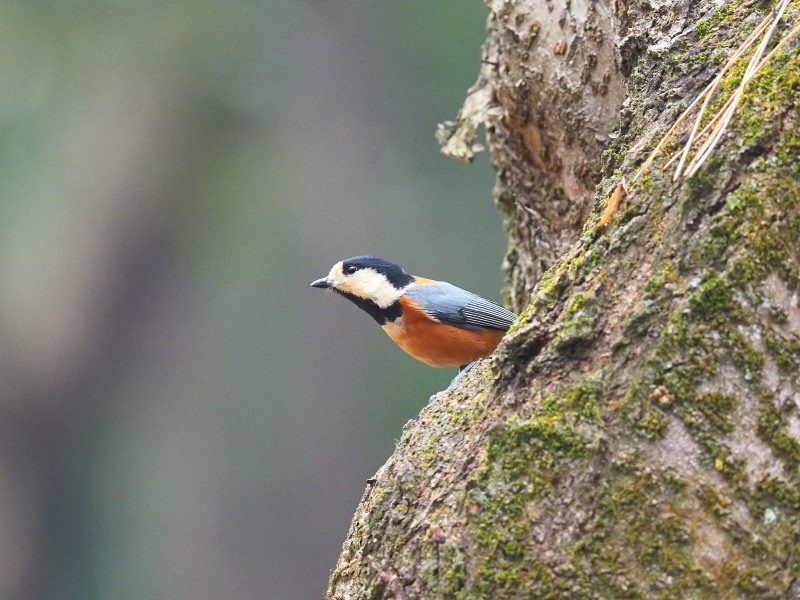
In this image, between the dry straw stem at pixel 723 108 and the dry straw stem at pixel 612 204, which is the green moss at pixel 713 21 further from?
the dry straw stem at pixel 612 204

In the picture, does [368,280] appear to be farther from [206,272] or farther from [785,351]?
[206,272]

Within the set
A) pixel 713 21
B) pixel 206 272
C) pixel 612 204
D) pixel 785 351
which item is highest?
pixel 206 272

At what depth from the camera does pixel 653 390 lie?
152 cm

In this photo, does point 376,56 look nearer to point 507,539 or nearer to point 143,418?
point 143,418

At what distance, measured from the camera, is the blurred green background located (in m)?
8.11

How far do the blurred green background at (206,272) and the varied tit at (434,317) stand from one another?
4595 mm

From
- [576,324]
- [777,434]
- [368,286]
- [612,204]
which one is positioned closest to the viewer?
[777,434]

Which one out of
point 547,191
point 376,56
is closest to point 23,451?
point 376,56

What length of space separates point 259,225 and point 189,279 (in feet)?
3.14

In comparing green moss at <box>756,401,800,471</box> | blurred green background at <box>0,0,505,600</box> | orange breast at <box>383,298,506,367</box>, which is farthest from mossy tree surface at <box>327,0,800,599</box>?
blurred green background at <box>0,0,505,600</box>

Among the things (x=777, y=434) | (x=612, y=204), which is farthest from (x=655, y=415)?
(x=612, y=204)

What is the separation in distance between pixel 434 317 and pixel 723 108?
6.19ft

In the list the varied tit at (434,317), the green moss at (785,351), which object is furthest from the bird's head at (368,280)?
the green moss at (785,351)

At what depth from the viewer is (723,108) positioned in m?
1.67
